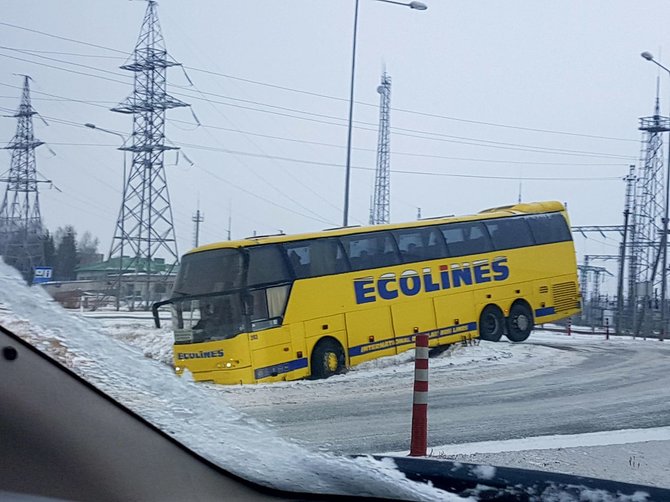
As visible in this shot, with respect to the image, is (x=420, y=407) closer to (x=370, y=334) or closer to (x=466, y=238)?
(x=370, y=334)

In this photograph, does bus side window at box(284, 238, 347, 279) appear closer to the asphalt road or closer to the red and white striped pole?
the asphalt road

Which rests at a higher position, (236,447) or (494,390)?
(236,447)

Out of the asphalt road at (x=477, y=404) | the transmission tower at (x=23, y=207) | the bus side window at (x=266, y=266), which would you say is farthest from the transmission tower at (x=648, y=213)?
the transmission tower at (x=23, y=207)

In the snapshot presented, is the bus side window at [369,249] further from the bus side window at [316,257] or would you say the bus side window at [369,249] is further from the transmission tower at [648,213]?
the transmission tower at [648,213]

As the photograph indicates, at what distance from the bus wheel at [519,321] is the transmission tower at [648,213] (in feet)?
7.31

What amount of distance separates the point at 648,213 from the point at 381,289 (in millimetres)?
3948

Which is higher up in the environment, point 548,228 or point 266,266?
point 548,228

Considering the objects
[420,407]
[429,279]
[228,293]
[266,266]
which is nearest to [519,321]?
[429,279]

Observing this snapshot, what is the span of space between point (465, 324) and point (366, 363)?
184cm

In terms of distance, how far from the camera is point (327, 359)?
466 inches

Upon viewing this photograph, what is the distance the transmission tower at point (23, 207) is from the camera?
89.7 inches

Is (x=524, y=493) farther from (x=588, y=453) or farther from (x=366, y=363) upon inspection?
(x=366, y=363)

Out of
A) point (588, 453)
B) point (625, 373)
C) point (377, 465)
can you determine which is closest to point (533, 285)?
point (625, 373)

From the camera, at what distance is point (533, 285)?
13.6 m
